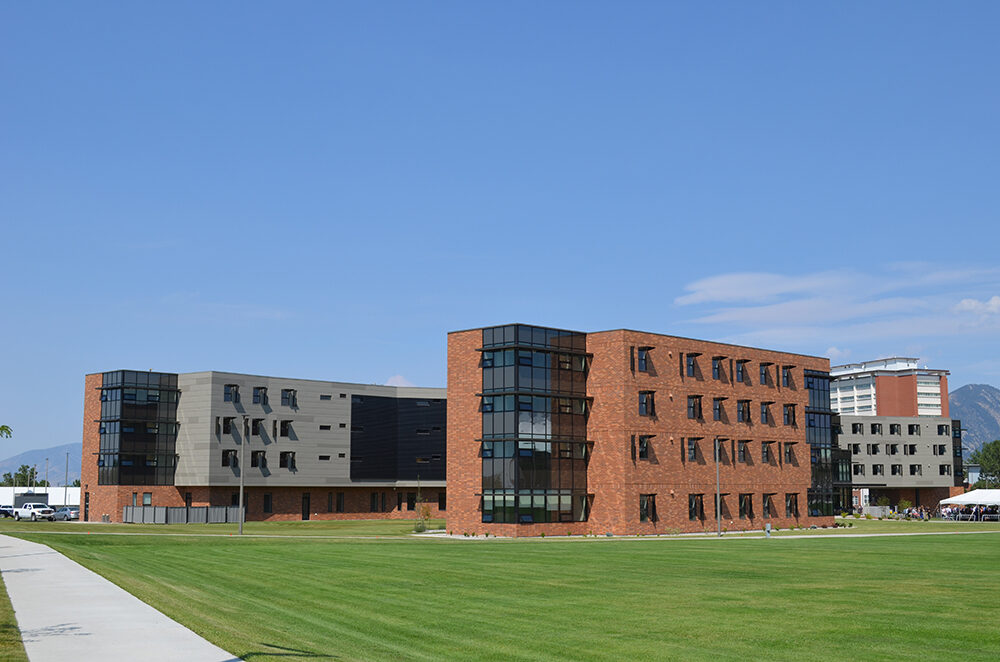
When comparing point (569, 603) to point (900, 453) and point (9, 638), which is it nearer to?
point (9, 638)

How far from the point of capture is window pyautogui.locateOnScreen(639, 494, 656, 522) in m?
75.2

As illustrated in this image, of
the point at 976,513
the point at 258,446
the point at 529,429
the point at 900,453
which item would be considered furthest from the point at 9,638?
the point at 900,453

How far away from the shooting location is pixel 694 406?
81312 mm

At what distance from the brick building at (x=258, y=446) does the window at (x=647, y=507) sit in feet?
130

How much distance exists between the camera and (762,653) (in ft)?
58.5

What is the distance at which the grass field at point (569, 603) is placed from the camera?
59.2 feet

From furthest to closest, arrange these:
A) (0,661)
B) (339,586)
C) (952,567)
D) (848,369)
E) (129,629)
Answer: (848,369) → (952,567) → (339,586) → (129,629) → (0,661)

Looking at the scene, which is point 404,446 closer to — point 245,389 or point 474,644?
point 245,389

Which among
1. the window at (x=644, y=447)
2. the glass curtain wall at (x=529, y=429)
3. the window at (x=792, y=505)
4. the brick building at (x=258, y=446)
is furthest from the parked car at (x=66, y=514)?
the window at (x=792, y=505)

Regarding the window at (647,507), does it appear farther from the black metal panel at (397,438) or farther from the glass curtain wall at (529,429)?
the black metal panel at (397,438)

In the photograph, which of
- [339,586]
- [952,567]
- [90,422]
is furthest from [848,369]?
[339,586]

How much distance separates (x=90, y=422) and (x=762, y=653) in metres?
98.4

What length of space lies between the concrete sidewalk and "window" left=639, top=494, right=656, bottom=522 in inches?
2103

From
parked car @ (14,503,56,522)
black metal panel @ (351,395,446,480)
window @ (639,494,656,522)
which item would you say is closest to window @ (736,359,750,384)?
window @ (639,494,656,522)
